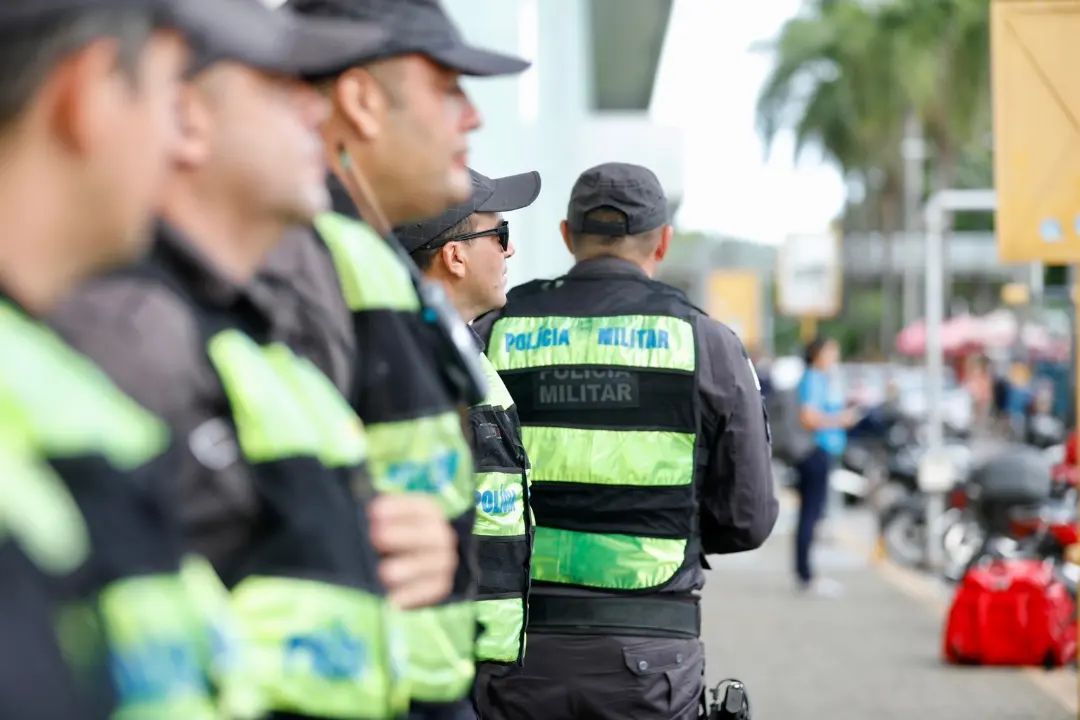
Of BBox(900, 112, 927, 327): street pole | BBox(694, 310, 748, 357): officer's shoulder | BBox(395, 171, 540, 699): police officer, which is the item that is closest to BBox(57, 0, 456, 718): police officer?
BBox(395, 171, 540, 699): police officer

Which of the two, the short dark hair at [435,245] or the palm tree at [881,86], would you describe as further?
the palm tree at [881,86]

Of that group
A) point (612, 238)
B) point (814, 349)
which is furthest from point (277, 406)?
point (814, 349)

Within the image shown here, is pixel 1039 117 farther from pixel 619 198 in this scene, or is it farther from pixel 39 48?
pixel 39 48

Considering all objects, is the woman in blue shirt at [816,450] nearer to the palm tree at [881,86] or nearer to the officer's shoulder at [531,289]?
the officer's shoulder at [531,289]

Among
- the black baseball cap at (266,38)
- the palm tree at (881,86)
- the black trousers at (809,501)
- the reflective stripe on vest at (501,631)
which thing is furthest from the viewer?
the palm tree at (881,86)

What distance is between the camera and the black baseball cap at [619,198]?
4.39m

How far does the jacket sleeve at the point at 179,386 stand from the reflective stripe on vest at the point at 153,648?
8 cm

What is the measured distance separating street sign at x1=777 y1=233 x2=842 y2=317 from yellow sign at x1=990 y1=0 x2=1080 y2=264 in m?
21.2

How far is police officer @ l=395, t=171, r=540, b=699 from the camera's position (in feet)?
11.8

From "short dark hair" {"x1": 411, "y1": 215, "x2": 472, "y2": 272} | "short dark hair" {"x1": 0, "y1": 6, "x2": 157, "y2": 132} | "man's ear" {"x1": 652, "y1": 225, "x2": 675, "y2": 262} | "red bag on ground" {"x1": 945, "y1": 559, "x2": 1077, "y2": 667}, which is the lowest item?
"red bag on ground" {"x1": 945, "y1": 559, "x2": 1077, "y2": 667}

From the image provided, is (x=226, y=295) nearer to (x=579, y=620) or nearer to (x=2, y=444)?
(x=2, y=444)

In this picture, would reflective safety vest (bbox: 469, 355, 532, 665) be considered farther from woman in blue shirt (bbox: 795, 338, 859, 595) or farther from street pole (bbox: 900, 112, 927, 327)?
street pole (bbox: 900, 112, 927, 327)

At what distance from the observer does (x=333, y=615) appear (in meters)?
1.69

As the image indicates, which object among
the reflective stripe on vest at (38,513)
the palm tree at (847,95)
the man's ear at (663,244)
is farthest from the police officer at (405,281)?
the palm tree at (847,95)
